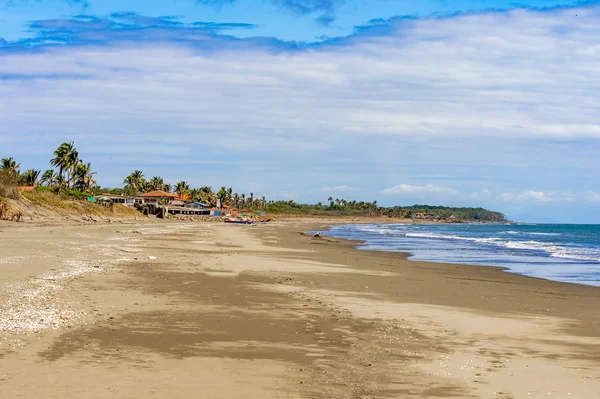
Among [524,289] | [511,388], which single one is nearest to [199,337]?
[511,388]

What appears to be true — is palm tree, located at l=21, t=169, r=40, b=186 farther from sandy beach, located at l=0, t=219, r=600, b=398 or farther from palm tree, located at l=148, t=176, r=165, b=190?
sandy beach, located at l=0, t=219, r=600, b=398

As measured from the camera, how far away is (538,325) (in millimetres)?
14469

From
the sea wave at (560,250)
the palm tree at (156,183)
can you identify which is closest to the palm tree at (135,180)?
the palm tree at (156,183)

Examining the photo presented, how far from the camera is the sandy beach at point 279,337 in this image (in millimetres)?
8547

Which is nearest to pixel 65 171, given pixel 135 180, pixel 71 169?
pixel 71 169

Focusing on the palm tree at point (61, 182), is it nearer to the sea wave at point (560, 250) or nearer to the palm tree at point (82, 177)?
the palm tree at point (82, 177)

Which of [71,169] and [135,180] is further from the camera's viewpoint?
[135,180]

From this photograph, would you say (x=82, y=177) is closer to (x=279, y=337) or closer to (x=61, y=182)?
(x=61, y=182)

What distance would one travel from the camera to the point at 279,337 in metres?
11.8

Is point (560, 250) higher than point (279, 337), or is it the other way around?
point (560, 250)

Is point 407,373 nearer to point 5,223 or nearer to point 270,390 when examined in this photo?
point 270,390

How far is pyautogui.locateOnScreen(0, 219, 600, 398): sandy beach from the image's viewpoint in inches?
336

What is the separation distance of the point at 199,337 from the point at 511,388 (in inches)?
221

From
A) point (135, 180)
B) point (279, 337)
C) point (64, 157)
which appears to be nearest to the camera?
point (279, 337)
